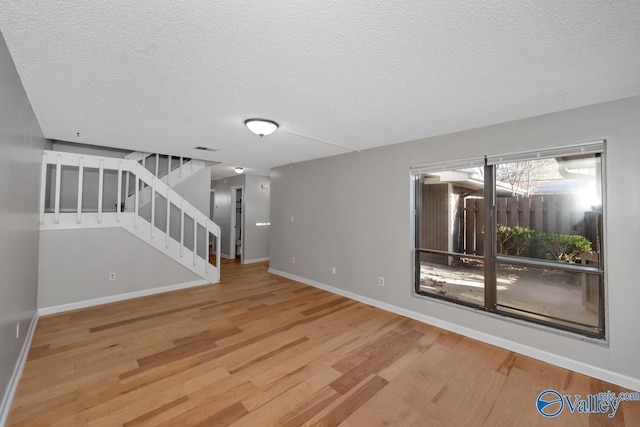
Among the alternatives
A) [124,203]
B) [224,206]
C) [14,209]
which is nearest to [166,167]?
[124,203]

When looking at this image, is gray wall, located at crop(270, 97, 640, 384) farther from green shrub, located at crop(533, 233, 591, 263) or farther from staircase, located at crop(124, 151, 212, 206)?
staircase, located at crop(124, 151, 212, 206)

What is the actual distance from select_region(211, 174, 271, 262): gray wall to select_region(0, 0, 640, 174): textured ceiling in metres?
4.23

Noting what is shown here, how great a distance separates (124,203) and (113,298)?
2074 millimetres

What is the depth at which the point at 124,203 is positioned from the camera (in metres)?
5.20

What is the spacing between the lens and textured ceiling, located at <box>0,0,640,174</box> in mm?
1326

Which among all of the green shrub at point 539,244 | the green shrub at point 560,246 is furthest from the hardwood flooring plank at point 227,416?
the green shrub at point 560,246

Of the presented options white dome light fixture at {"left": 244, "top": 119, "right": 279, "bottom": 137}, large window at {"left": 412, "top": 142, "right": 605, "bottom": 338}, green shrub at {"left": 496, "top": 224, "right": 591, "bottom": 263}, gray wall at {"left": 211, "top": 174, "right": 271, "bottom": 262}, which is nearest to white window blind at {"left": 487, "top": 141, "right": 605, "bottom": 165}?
large window at {"left": 412, "top": 142, "right": 605, "bottom": 338}

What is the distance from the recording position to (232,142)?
3855 mm

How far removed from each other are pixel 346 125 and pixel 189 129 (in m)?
2.01

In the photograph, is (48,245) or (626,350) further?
(48,245)

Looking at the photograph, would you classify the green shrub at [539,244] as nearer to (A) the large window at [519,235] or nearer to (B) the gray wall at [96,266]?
(A) the large window at [519,235]

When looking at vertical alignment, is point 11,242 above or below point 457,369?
above

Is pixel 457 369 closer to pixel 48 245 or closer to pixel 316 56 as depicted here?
pixel 316 56

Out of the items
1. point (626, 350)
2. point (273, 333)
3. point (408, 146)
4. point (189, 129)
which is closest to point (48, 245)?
point (189, 129)
